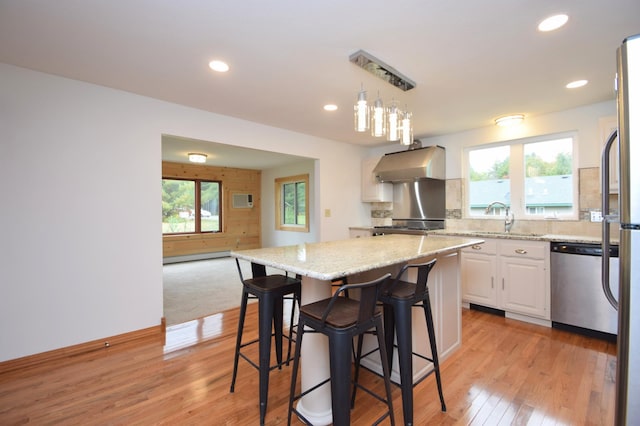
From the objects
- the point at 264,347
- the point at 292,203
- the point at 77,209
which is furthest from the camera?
the point at 292,203

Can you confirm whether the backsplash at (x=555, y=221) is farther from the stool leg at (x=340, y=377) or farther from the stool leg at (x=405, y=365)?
the stool leg at (x=340, y=377)

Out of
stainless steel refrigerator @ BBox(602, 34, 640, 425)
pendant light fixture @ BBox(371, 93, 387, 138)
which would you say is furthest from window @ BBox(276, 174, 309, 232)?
stainless steel refrigerator @ BBox(602, 34, 640, 425)

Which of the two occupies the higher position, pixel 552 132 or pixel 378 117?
pixel 552 132

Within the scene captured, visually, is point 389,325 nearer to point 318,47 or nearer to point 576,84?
point 318,47

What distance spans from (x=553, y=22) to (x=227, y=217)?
271 inches

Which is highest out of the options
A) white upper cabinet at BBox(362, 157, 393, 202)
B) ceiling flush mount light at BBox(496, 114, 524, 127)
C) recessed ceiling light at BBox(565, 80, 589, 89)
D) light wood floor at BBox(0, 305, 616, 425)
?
recessed ceiling light at BBox(565, 80, 589, 89)

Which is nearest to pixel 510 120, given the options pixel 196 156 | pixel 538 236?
pixel 538 236

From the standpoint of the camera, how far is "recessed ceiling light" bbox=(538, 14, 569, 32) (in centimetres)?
166

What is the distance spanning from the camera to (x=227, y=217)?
289 inches

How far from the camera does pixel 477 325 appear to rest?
3.02 meters

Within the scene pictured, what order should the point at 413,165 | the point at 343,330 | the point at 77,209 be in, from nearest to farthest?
the point at 343,330 < the point at 77,209 < the point at 413,165

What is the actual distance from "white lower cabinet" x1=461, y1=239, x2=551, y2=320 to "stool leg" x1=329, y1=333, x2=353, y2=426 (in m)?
2.69

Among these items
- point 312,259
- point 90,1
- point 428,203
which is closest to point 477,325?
Answer: point 428,203

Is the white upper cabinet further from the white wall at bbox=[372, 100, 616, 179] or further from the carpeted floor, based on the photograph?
the carpeted floor
